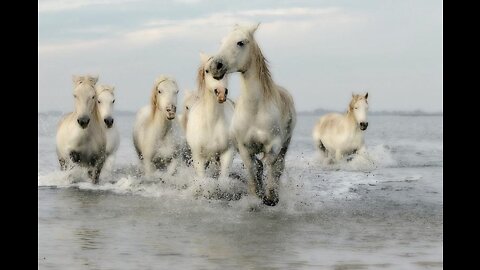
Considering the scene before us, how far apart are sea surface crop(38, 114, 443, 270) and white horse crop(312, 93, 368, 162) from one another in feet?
6.74

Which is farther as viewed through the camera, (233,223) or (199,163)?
(199,163)

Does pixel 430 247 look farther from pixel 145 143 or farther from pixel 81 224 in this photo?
pixel 145 143

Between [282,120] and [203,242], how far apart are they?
2.37 m

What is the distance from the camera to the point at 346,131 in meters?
17.0

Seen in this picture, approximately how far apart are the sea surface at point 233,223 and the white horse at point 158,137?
0.89 feet

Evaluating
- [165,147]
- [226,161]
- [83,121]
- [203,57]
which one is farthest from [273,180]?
[83,121]

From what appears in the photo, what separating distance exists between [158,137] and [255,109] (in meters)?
2.84

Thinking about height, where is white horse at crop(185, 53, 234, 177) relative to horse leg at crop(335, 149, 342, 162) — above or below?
above

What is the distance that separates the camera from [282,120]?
30.8 ft

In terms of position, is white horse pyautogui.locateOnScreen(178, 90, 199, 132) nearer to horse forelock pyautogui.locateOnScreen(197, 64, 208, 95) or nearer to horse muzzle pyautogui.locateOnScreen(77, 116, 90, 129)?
horse muzzle pyautogui.locateOnScreen(77, 116, 90, 129)

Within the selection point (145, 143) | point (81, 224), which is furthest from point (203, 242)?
point (145, 143)

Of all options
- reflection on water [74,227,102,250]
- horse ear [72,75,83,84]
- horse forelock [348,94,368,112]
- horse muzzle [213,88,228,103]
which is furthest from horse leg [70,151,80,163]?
horse forelock [348,94,368,112]

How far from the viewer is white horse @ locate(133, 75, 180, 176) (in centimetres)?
1134

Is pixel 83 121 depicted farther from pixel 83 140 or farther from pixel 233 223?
pixel 233 223
